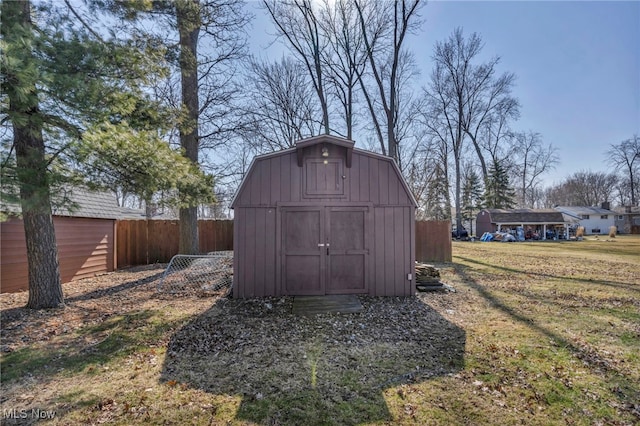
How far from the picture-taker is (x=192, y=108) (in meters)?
9.28

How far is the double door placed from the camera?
20.8ft

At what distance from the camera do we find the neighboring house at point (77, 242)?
6.69 m

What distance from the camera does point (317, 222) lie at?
6.38 meters

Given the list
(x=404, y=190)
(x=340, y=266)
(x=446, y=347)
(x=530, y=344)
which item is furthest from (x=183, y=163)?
(x=530, y=344)

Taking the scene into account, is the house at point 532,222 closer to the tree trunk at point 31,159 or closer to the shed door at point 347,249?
the shed door at point 347,249

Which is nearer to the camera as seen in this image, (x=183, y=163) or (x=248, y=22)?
(x=183, y=163)

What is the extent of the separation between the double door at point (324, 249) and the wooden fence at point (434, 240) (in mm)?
7054

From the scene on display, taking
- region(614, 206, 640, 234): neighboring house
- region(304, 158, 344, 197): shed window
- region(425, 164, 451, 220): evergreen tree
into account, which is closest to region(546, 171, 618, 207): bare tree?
region(614, 206, 640, 234): neighboring house

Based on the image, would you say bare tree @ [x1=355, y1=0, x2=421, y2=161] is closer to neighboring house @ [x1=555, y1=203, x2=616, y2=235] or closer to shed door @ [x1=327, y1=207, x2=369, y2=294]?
shed door @ [x1=327, y1=207, x2=369, y2=294]

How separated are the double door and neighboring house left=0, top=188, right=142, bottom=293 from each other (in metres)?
4.09

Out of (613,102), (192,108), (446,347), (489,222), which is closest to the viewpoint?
(446,347)

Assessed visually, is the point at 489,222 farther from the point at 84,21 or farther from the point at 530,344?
the point at 84,21

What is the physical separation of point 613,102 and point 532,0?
10102 millimetres

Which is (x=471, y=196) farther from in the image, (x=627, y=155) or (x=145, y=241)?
(x=145, y=241)
